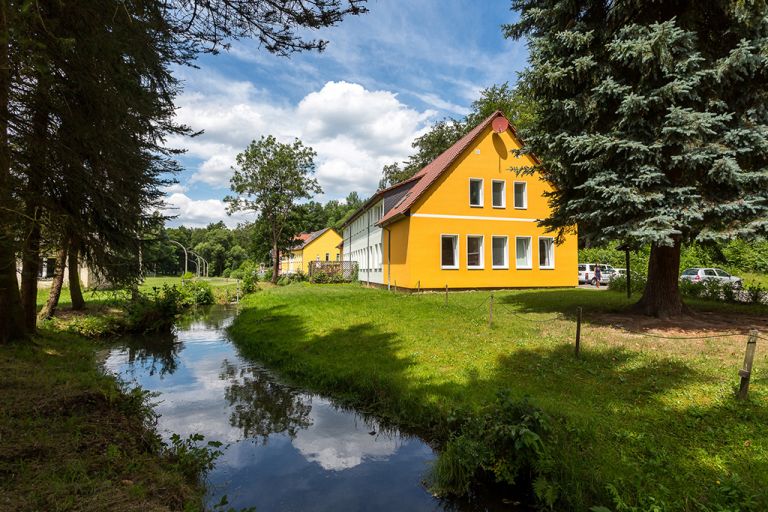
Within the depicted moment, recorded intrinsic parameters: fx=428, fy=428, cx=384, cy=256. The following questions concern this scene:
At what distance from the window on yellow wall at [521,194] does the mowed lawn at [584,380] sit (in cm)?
901

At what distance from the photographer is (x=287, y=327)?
13.9 m

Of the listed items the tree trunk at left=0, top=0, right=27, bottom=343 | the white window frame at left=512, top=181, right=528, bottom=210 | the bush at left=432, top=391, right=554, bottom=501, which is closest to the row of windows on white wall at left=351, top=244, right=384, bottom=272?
the white window frame at left=512, top=181, right=528, bottom=210

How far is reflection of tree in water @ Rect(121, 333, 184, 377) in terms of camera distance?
→ 36.4 feet

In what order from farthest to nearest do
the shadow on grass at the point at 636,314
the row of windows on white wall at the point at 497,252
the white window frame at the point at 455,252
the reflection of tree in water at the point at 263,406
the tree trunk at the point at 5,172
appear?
the row of windows on white wall at the point at 497,252 < the white window frame at the point at 455,252 < the shadow on grass at the point at 636,314 < the reflection of tree in water at the point at 263,406 < the tree trunk at the point at 5,172

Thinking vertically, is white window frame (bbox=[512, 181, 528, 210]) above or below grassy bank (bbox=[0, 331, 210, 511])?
above

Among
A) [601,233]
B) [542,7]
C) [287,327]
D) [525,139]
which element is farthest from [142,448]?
[542,7]

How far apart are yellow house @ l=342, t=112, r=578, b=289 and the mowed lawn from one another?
6.29 m

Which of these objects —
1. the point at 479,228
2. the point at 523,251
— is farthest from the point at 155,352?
the point at 523,251

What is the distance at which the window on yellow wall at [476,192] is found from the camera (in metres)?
21.9

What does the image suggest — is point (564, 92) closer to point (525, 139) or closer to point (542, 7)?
point (525, 139)

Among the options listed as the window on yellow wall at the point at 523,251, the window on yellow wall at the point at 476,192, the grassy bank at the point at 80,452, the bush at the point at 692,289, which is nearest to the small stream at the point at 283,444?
the grassy bank at the point at 80,452

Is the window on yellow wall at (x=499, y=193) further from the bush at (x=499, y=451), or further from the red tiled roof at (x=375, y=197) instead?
the bush at (x=499, y=451)

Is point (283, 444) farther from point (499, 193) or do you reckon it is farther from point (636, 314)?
point (499, 193)

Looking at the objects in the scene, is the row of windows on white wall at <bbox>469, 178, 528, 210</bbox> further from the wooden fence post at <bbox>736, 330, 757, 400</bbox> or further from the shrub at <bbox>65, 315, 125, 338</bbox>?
the wooden fence post at <bbox>736, 330, 757, 400</bbox>
